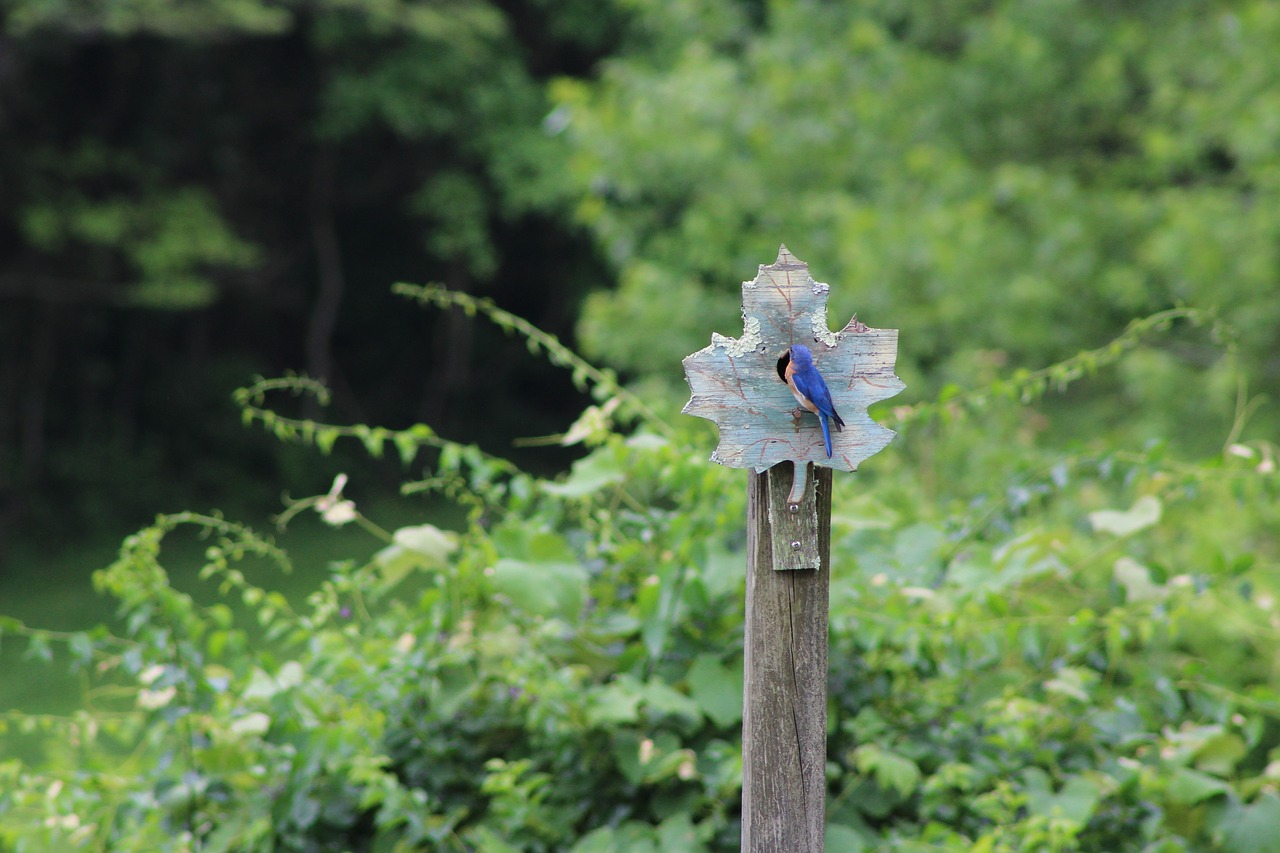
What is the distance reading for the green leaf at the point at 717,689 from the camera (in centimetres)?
181

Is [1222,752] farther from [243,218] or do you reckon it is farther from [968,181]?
[243,218]

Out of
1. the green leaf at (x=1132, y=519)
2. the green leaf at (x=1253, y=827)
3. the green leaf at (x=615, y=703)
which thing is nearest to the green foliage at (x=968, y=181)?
the green leaf at (x=1132, y=519)

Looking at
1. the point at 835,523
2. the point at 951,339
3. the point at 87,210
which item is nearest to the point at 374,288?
the point at 87,210

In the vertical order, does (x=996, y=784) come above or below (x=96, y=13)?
below

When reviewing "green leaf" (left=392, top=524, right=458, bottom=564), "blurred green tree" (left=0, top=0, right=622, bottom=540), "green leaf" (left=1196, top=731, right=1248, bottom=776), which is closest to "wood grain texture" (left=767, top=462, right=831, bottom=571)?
"green leaf" (left=392, top=524, right=458, bottom=564)

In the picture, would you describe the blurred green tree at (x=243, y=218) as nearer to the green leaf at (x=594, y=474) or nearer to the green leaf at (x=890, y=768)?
the green leaf at (x=594, y=474)

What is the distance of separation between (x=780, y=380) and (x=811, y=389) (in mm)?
58

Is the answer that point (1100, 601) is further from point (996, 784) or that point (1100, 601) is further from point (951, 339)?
point (951, 339)

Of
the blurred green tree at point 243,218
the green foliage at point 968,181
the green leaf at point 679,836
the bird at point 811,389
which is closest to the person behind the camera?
the bird at point 811,389

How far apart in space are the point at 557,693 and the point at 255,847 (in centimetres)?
56

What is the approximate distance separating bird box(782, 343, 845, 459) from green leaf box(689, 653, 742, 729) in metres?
0.65

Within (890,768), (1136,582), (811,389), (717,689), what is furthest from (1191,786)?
(811,389)

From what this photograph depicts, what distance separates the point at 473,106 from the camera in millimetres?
8867

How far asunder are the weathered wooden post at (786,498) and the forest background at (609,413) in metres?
0.39
